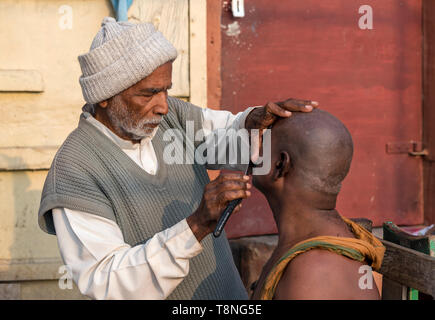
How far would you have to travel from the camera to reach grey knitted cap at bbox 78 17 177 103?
219cm

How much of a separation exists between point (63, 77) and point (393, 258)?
261cm

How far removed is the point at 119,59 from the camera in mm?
2213

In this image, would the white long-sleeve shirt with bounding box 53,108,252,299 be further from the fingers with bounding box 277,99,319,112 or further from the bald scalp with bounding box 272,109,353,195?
the fingers with bounding box 277,99,319,112

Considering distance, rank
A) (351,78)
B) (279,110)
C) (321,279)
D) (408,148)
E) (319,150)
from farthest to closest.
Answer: (408,148) < (351,78) < (279,110) < (319,150) < (321,279)

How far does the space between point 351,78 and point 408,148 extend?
2.61 ft

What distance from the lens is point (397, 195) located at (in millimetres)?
4520

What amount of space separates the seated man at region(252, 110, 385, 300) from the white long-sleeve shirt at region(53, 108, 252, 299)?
12.3 inches

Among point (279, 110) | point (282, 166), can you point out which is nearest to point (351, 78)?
point (279, 110)

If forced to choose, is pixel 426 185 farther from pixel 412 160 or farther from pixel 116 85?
pixel 116 85

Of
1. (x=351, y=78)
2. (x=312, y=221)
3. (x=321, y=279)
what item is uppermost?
(x=351, y=78)

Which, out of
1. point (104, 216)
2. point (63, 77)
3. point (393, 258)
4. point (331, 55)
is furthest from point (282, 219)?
point (331, 55)

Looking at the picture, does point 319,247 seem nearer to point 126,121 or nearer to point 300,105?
point 300,105

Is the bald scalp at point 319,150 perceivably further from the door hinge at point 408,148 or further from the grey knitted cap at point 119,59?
the door hinge at point 408,148

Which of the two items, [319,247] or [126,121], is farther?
[126,121]
